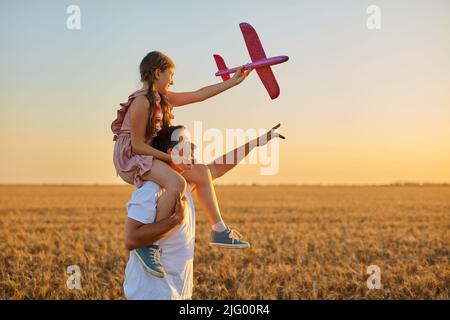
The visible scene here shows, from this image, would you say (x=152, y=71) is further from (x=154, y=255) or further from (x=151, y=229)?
(x=154, y=255)

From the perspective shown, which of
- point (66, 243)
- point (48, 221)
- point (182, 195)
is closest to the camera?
point (182, 195)

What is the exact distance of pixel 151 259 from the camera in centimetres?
333

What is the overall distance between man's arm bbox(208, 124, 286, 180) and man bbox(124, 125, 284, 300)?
27 cm

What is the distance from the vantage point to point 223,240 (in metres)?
3.69

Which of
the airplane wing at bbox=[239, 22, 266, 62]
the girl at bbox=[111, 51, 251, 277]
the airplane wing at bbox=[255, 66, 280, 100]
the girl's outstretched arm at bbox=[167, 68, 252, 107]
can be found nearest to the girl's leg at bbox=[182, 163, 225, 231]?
the girl at bbox=[111, 51, 251, 277]

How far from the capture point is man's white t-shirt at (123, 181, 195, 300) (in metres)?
3.35

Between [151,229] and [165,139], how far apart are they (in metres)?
0.55

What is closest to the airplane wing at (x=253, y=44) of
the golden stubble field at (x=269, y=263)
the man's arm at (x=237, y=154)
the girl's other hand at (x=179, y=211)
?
the man's arm at (x=237, y=154)

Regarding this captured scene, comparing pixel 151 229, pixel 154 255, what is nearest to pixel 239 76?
pixel 151 229

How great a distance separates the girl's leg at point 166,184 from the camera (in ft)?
10.8
